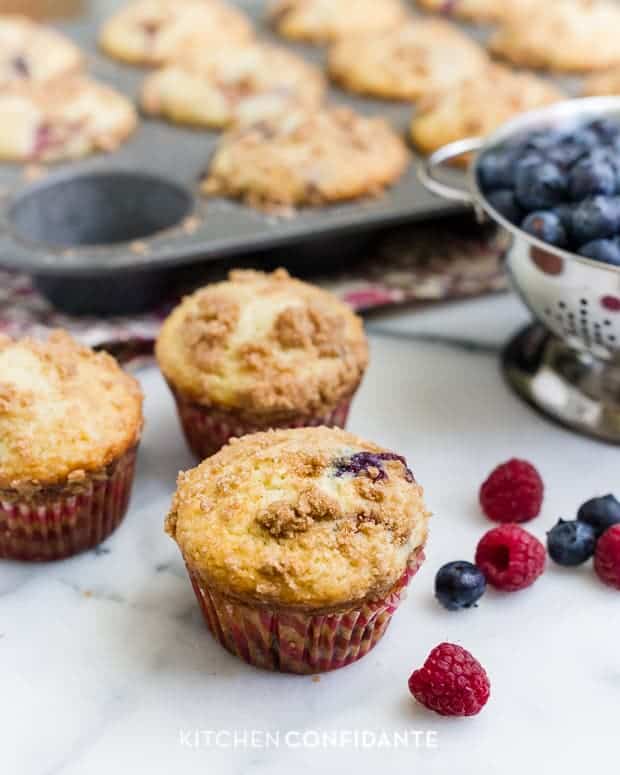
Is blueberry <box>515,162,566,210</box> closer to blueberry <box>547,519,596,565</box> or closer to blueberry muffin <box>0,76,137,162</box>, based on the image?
blueberry <box>547,519,596,565</box>

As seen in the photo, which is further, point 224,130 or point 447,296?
point 224,130

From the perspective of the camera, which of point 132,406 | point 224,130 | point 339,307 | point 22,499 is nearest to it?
point 22,499

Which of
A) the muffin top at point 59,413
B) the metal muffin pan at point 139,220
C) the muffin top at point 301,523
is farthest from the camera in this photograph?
the metal muffin pan at point 139,220

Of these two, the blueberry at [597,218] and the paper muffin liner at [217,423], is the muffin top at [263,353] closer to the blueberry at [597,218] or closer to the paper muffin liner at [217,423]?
the paper muffin liner at [217,423]

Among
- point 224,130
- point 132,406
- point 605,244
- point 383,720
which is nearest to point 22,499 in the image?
point 132,406

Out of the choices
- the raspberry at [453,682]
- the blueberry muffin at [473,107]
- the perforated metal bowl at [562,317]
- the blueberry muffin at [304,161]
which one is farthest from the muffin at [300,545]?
the blueberry muffin at [473,107]

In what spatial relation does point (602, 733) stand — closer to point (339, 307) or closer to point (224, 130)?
point (339, 307)

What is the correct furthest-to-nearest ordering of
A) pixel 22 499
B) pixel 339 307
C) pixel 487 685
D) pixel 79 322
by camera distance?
1. pixel 79 322
2. pixel 339 307
3. pixel 22 499
4. pixel 487 685
